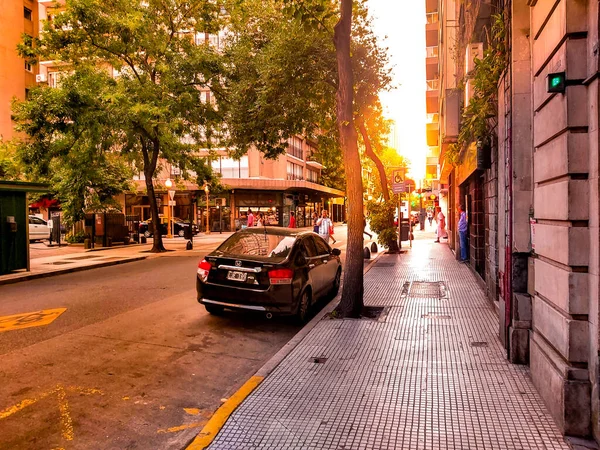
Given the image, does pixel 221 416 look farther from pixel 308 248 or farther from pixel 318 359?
pixel 308 248

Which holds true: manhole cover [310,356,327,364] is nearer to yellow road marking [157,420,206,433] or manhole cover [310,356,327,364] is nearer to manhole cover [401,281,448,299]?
yellow road marking [157,420,206,433]

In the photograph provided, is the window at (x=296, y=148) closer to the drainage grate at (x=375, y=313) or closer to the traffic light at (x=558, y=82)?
the drainage grate at (x=375, y=313)

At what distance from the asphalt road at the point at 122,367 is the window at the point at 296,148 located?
4235 cm

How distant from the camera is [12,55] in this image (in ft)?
152

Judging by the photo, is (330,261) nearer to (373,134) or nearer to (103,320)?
(103,320)

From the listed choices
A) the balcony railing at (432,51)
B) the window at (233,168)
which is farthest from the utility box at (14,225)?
the balcony railing at (432,51)

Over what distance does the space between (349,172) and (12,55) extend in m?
49.9

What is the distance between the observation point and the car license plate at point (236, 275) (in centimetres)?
768

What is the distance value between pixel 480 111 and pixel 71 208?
23890 millimetres

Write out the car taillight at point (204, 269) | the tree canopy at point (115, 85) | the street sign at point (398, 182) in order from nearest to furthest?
the car taillight at point (204, 269) → the tree canopy at point (115, 85) → the street sign at point (398, 182)

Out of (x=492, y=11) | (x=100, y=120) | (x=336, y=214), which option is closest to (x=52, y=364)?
(x=492, y=11)

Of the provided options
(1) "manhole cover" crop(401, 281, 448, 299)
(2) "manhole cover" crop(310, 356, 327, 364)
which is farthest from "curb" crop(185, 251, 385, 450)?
(1) "manhole cover" crop(401, 281, 448, 299)

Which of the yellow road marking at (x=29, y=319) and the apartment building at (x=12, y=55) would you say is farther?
the apartment building at (x=12, y=55)

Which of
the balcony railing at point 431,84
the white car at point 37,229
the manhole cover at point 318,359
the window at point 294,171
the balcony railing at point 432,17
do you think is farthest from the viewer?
the window at point 294,171
